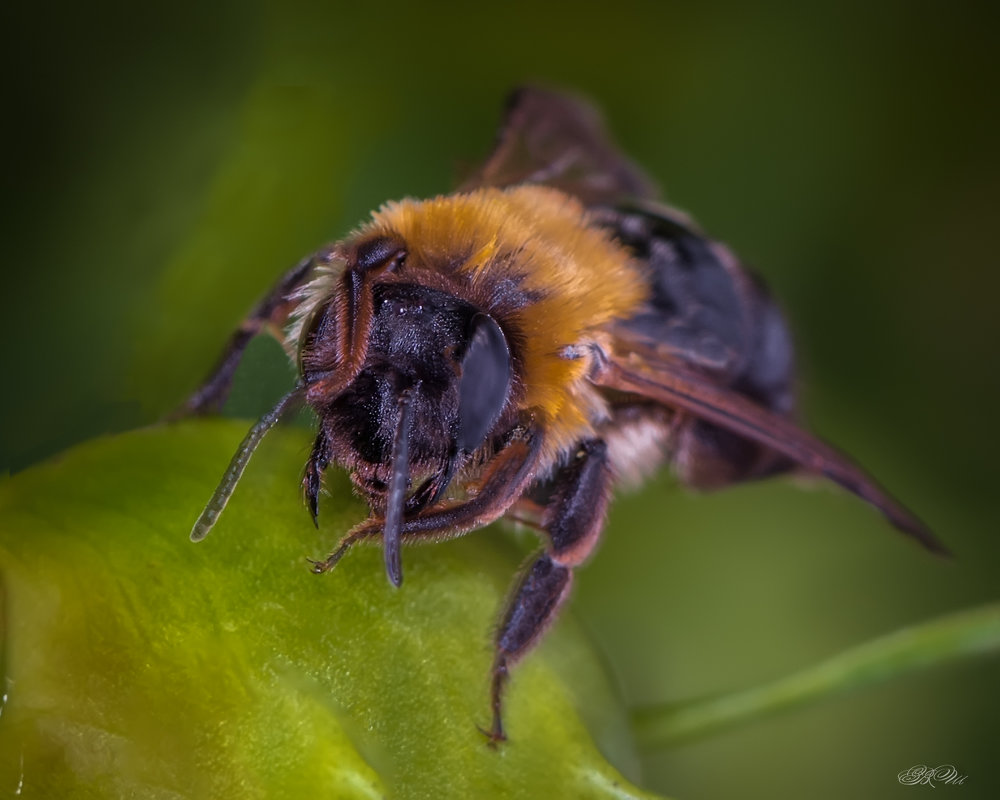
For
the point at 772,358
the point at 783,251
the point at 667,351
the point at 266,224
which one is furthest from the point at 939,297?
the point at 266,224

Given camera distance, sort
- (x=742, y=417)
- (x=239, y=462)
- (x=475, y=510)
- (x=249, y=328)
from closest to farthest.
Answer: (x=239, y=462) < (x=475, y=510) < (x=249, y=328) < (x=742, y=417)

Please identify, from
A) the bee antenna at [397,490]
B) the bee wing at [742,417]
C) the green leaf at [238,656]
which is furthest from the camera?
the bee wing at [742,417]

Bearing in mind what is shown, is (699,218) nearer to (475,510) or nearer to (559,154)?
(559,154)

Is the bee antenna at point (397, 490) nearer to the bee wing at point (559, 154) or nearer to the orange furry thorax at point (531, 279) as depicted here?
the orange furry thorax at point (531, 279)

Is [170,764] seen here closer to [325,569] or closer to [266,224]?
[325,569]

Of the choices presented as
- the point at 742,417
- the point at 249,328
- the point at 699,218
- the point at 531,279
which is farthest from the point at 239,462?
the point at 699,218
